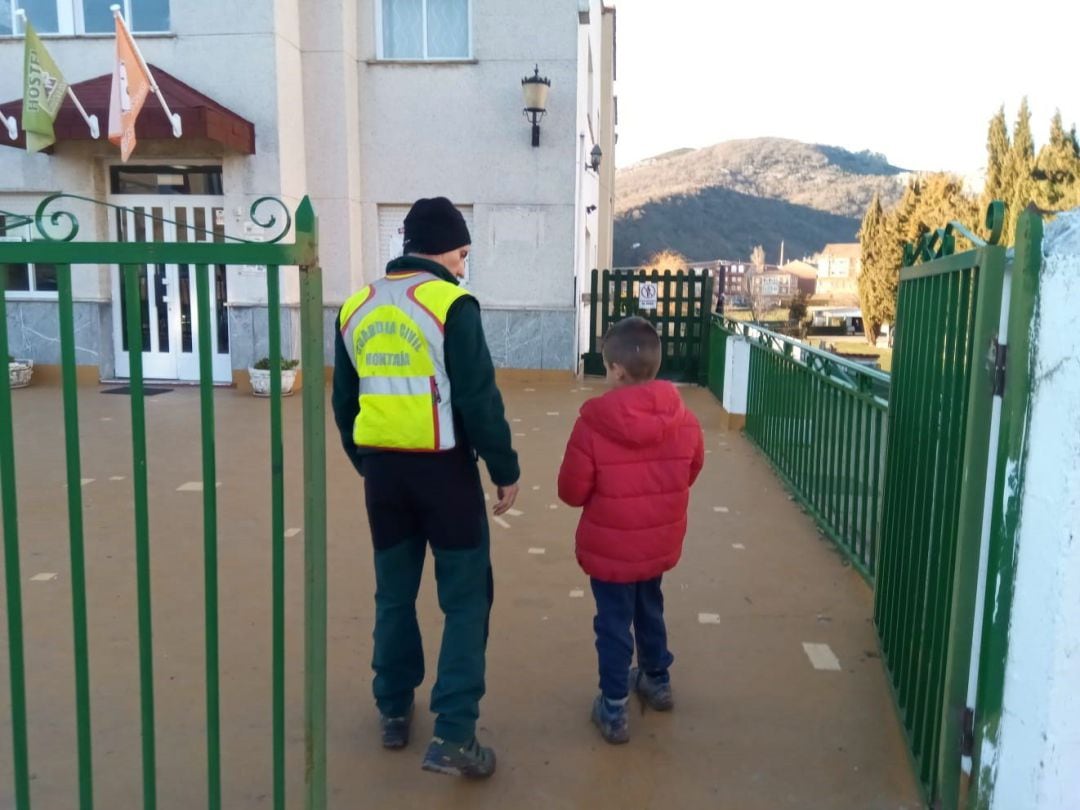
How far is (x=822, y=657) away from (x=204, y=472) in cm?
258

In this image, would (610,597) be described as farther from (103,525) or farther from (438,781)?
(103,525)

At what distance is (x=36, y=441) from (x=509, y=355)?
18.9 ft

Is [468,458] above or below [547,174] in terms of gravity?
below

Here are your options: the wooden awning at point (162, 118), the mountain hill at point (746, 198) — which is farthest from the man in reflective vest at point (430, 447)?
the mountain hill at point (746, 198)

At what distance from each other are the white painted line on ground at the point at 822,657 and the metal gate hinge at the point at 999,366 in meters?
1.70

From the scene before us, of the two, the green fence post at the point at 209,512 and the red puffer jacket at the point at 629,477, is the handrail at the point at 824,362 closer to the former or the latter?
the red puffer jacket at the point at 629,477

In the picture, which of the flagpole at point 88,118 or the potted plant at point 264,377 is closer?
the flagpole at point 88,118

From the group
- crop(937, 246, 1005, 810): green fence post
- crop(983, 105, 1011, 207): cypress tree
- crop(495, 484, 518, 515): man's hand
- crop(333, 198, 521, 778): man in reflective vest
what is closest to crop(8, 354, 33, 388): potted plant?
crop(333, 198, 521, 778): man in reflective vest

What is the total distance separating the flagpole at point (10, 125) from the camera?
10.0m

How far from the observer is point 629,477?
2875 millimetres

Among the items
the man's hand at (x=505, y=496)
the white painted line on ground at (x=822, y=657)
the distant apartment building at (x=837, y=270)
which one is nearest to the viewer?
the man's hand at (x=505, y=496)

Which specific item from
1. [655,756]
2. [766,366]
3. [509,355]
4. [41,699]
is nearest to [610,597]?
[655,756]

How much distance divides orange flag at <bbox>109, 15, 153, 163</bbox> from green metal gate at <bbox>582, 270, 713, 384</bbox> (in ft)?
19.4

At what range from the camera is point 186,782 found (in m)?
2.73
